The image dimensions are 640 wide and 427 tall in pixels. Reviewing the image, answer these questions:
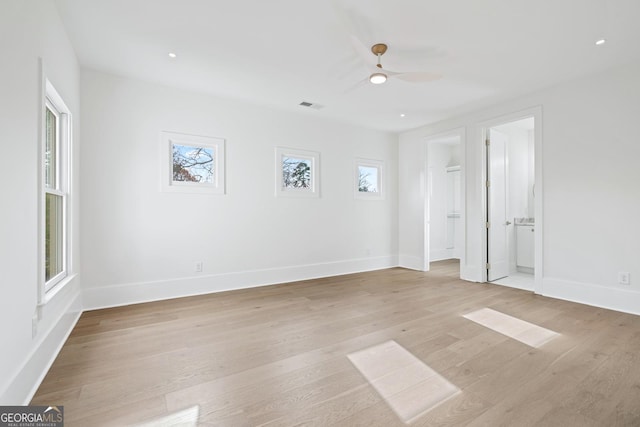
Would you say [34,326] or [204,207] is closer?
[34,326]

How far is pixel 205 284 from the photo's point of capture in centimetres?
415

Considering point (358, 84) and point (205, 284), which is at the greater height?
point (358, 84)

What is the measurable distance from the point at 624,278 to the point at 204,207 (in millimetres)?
5354

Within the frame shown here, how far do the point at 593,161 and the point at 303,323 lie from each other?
4.05m

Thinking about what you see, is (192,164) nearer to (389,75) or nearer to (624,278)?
(389,75)

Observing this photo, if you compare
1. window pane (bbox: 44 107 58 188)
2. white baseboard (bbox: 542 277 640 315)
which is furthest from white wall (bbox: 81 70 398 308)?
white baseboard (bbox: 542 277 640 315)

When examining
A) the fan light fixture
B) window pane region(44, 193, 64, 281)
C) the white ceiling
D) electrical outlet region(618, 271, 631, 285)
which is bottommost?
electrical outlet region(618, 271, 631, 285)

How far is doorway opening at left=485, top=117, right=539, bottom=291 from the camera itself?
487 centimetres

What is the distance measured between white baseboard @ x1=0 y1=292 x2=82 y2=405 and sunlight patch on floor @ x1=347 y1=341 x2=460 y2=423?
6.75 ft

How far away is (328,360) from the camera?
2.27m

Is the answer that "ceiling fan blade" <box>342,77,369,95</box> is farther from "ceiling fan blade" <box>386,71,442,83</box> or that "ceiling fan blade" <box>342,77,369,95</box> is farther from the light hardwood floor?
the light hardwood floor

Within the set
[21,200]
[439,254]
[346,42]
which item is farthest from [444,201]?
[21,200]

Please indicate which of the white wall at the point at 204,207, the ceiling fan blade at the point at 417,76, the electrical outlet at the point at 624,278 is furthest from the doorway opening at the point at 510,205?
the ceiling fan blade at the point at 417,76

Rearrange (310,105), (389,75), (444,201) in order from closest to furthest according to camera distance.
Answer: (389,75) → (310,105) → (444,201)
